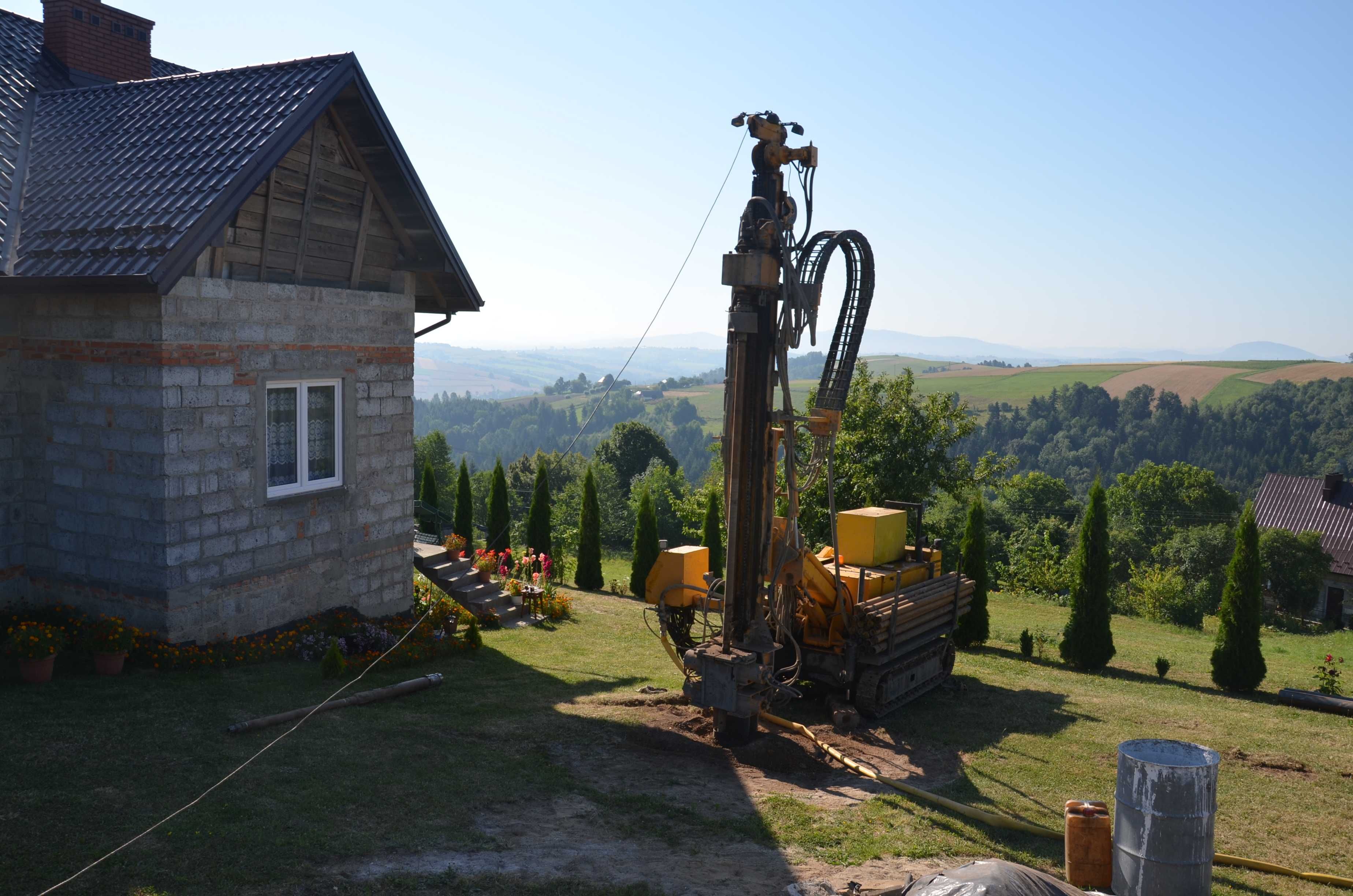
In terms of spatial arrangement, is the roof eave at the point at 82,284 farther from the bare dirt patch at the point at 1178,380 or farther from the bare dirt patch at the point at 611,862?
the bare dirt patch at the point at 1178,380

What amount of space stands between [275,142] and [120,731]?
6356 millimetres

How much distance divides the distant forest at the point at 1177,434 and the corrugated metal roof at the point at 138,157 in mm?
70844

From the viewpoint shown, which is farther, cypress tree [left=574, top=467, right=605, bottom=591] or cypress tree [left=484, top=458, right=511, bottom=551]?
cypress tree [left=484, top=458, right=511, bottom=551]

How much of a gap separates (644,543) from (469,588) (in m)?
7.95

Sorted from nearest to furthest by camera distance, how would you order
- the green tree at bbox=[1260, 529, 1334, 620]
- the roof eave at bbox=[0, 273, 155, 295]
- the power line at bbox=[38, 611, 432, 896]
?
the power line at bbox=[38, 611, 432, 896] → the roof eave at bbox=[0, 273, 155, 295] → the green tree at bbox=[1260, 529, 1334, 620]

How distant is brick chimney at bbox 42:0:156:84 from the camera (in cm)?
1411

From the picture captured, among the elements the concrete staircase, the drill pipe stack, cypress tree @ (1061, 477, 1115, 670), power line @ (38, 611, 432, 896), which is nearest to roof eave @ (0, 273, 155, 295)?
power line @ (38, 611, 432, 896)

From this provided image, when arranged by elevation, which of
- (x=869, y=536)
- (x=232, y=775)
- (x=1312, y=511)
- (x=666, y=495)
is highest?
(x=869, y=536)

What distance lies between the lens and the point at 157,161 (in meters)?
10.9

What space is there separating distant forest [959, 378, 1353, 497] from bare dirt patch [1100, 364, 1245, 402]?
282cm

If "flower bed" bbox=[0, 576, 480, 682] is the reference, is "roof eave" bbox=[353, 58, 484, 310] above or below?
above

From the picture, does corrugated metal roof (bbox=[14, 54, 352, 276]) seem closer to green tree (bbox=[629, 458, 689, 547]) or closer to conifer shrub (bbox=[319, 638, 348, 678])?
conifer shrub (bbox=[319, 638, 348, 678])

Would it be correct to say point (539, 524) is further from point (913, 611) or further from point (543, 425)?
point (543, 425)

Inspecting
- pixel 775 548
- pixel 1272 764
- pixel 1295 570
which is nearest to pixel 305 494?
pixel 775 548
